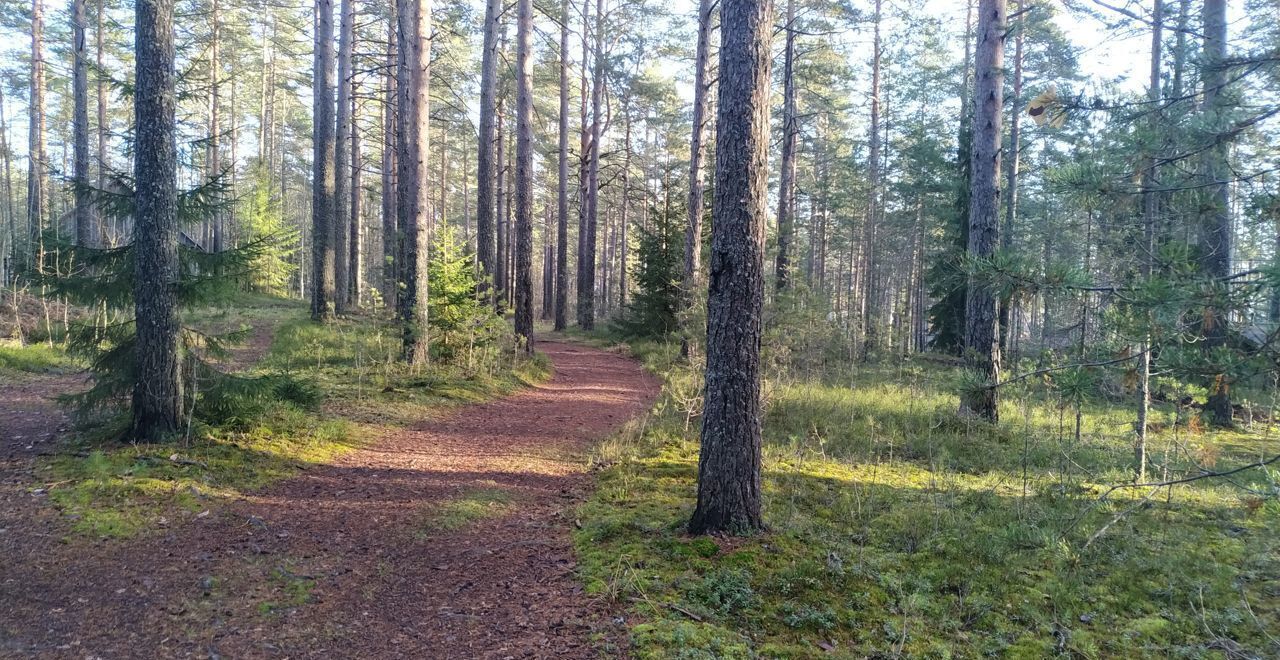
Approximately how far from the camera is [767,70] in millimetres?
4340

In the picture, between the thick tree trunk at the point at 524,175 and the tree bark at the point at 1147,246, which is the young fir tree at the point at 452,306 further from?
the tree bark at the point at 1147,246

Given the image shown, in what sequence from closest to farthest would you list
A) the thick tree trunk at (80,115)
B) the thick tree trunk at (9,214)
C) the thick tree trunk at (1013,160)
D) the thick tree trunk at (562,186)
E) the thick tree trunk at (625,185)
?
the thick tree trunk at (9,214) → the thick tree trunk at (1013,160) → the thick tree trunk at (80,115) → the thick tree trunk at (562,186) → the thick tree trunk at (625,185)

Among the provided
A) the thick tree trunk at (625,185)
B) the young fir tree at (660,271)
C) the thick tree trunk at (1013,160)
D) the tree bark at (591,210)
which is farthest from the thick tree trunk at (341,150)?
the thick tree trunk at (1013,160)

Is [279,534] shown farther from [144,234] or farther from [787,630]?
[787,630]

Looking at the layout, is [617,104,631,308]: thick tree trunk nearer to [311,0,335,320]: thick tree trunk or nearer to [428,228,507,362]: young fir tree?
[311,0,335,320]: thick tree trunk

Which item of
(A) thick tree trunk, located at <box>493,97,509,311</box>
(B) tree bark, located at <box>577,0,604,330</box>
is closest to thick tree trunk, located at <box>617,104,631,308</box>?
(B) tree bark, located at <box>577,0,604,330</box>

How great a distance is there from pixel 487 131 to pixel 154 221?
11.2 meters

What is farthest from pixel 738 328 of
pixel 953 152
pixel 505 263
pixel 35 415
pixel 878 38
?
pixel 505 263

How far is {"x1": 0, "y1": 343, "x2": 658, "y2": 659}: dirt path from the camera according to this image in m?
3.36

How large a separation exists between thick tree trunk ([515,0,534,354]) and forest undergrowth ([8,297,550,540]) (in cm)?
168

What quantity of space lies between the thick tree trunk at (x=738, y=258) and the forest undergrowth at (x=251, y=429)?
13.5ft

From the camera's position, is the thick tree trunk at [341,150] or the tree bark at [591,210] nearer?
the thick tree trunk at [341,150]

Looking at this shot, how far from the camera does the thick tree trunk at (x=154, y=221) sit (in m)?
5.59

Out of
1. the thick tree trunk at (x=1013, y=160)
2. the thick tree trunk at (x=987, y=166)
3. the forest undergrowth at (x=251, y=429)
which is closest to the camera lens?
the forest undergrowth at (x=251, y=429)
